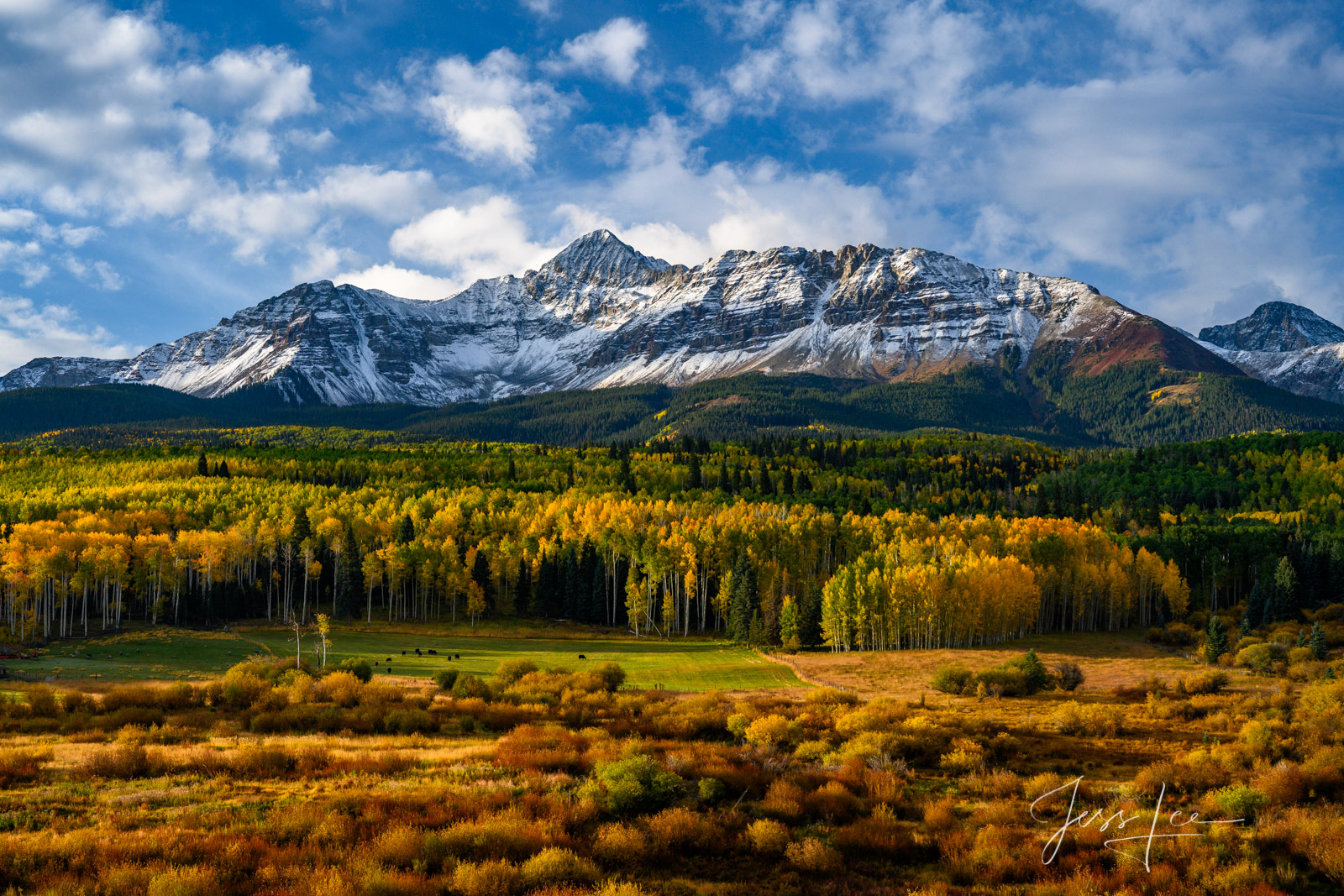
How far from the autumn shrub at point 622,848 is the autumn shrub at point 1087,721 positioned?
30.9m

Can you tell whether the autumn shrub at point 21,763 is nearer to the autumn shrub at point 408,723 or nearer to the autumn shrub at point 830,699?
the autumn shrub at point 408,723

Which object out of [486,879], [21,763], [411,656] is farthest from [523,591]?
[486,879]

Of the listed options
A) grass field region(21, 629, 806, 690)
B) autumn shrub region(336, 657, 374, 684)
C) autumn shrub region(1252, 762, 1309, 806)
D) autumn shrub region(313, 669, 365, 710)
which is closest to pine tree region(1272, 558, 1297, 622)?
grass field region(21, 629, 806, 690)

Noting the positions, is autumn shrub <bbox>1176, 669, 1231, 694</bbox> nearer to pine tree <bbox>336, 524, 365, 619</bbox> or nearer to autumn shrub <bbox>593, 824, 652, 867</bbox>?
autumn shrub <bbox>593, 824, 652, 867</bbox>

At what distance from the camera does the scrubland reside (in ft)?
55.7

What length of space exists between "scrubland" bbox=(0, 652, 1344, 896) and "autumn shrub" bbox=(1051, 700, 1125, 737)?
0.56ft

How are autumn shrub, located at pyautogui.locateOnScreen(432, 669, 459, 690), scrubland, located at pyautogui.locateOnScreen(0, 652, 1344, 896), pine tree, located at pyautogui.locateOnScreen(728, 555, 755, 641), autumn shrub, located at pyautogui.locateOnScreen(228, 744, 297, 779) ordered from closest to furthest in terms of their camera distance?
1. scrubland, located at pyautogui.locateOnScreen(0, 652, 1344, 896)
2. autumn shrub, located at pyautogui.locateOnScreen(228, 744, 297, 779)
3. autumn shrub, located at pyautogui.locateOnScreen(432, 669, 459, 690)
4. pine tree, located at pyautogui.locateOnScreen(728, 555, 755, 641)

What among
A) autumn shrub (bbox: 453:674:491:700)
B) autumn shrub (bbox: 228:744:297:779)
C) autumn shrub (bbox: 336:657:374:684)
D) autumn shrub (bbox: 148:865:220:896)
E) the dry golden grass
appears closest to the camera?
autumn shrub (bbox: 148:865:220:896)

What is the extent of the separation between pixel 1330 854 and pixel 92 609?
393ft

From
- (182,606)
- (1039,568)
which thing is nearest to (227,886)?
(182,606)

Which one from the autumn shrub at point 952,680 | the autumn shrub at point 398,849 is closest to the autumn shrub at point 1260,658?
the autumn shrub at point 952,680

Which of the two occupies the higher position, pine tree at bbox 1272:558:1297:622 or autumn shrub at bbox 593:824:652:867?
autumn shrub at bbox 593:824:652:867
